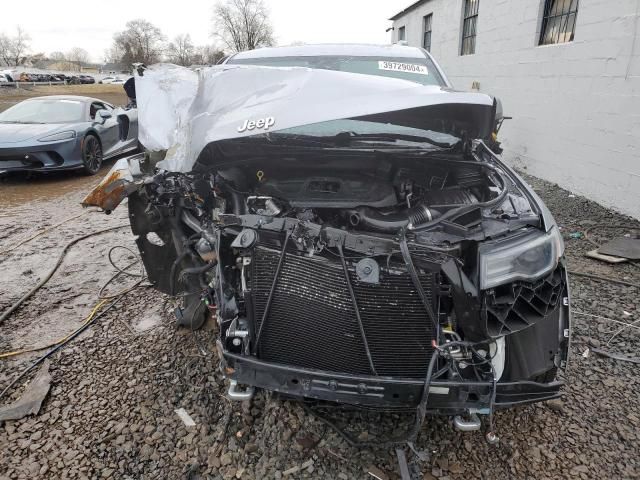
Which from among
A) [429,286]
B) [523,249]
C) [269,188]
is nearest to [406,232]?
[429,286]

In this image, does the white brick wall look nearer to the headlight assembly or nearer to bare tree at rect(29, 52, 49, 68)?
the headlight assembly

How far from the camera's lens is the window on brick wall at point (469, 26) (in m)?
9.53

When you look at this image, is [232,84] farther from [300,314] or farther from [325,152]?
[300,314]

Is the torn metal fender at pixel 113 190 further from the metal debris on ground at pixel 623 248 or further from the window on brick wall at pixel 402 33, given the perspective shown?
the window on brick wall at pixel 402 33

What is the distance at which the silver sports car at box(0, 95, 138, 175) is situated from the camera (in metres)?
6.50

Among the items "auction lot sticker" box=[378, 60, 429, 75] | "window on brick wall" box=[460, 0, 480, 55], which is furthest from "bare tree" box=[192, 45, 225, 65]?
"auction lot sticker" box=[378, 60, 429, 75]

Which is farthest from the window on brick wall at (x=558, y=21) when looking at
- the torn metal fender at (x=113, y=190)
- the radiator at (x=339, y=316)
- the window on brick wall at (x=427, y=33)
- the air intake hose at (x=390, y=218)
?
the window on brick wall at (x=427, y=33)

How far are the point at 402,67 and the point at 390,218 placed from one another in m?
1.72

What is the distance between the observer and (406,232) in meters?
1.81

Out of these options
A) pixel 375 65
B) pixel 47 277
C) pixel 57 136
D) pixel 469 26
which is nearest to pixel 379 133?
pixel 375 65

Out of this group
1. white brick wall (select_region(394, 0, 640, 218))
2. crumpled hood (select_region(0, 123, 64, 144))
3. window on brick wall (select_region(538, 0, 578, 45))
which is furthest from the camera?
crumpled hood (select_region(0, 123, 64, 144))

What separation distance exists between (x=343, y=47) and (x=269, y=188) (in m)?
1.77

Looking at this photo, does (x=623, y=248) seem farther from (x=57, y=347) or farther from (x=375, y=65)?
(x=57, y=347)

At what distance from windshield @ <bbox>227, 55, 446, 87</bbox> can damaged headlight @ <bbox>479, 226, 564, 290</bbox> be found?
1723 millimetres
